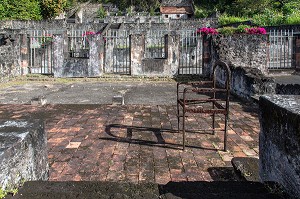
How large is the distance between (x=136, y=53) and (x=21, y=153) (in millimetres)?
11673

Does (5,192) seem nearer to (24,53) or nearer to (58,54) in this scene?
(58,54)

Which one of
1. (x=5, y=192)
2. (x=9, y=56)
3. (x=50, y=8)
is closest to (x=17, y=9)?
(x=50, y=8)

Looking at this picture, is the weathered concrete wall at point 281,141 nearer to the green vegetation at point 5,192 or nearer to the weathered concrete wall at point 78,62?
the green vegetation at point 5,192

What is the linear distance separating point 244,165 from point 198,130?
6.24ft

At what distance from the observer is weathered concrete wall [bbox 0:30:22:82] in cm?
1268

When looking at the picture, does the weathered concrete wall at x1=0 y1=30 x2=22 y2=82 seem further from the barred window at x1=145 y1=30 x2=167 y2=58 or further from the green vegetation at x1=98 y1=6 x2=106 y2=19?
the green vegetation at x1=98 y1=6 x2=106 y2=19

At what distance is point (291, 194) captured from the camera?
2182 millimetres

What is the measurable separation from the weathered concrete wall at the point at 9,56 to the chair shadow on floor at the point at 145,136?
8539mm

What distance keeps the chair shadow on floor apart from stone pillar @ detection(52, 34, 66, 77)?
28.3 feet

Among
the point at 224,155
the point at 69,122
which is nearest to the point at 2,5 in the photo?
the point at 69,122

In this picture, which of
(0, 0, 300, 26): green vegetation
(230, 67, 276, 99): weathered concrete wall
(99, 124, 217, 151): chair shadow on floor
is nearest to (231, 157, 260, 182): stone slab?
(99, 124, 217, 151): chair shadow on floor

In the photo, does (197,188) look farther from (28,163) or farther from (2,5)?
(2,5)

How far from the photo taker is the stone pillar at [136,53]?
45.6ft

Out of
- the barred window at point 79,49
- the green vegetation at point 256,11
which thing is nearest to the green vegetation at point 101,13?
the green vegetation at point 256,11
